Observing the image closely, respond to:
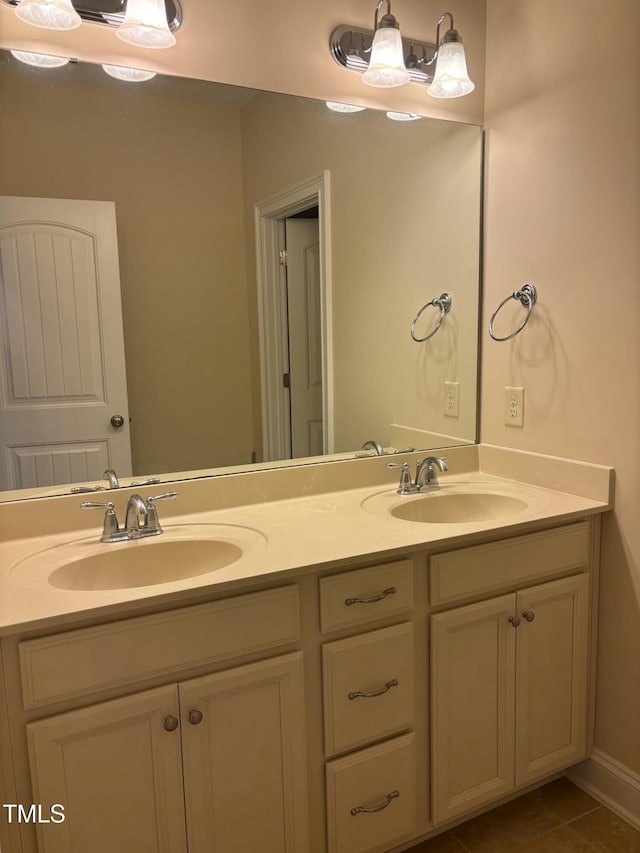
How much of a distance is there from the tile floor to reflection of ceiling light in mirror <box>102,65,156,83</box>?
204 centimetres

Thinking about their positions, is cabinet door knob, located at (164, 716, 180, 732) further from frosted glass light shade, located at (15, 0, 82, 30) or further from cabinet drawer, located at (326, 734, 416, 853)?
frosted glass light shade, located at (15, 0, 82, 30)

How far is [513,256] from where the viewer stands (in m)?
1.95

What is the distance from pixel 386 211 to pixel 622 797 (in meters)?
1.81

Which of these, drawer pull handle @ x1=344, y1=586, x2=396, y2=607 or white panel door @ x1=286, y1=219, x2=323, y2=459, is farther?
white panel door @ x1=286, y1=219, x2=323, y2=459

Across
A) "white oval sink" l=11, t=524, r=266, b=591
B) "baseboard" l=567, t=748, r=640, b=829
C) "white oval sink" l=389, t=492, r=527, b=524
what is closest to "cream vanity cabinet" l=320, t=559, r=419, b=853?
"white oval sink" l=11, t=524, r=266, b=591

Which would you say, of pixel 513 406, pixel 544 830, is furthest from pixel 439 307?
pixel 544 830

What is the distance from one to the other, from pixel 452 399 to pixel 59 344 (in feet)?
4.03

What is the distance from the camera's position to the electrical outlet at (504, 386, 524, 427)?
1978mm

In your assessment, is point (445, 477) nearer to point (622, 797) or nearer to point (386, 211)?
point (386, 211)

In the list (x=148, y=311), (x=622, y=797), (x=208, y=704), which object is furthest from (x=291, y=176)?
(x=622, y=797)

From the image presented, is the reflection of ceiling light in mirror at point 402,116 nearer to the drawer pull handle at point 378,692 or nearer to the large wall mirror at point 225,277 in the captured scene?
the large wall mirror at point 225,277

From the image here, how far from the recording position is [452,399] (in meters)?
2.14

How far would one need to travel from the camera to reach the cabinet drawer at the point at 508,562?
151 cm

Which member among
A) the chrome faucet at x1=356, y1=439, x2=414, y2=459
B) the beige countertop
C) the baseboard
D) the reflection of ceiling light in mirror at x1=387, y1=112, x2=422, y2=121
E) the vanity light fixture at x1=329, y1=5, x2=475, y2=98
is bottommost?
the baseboard
